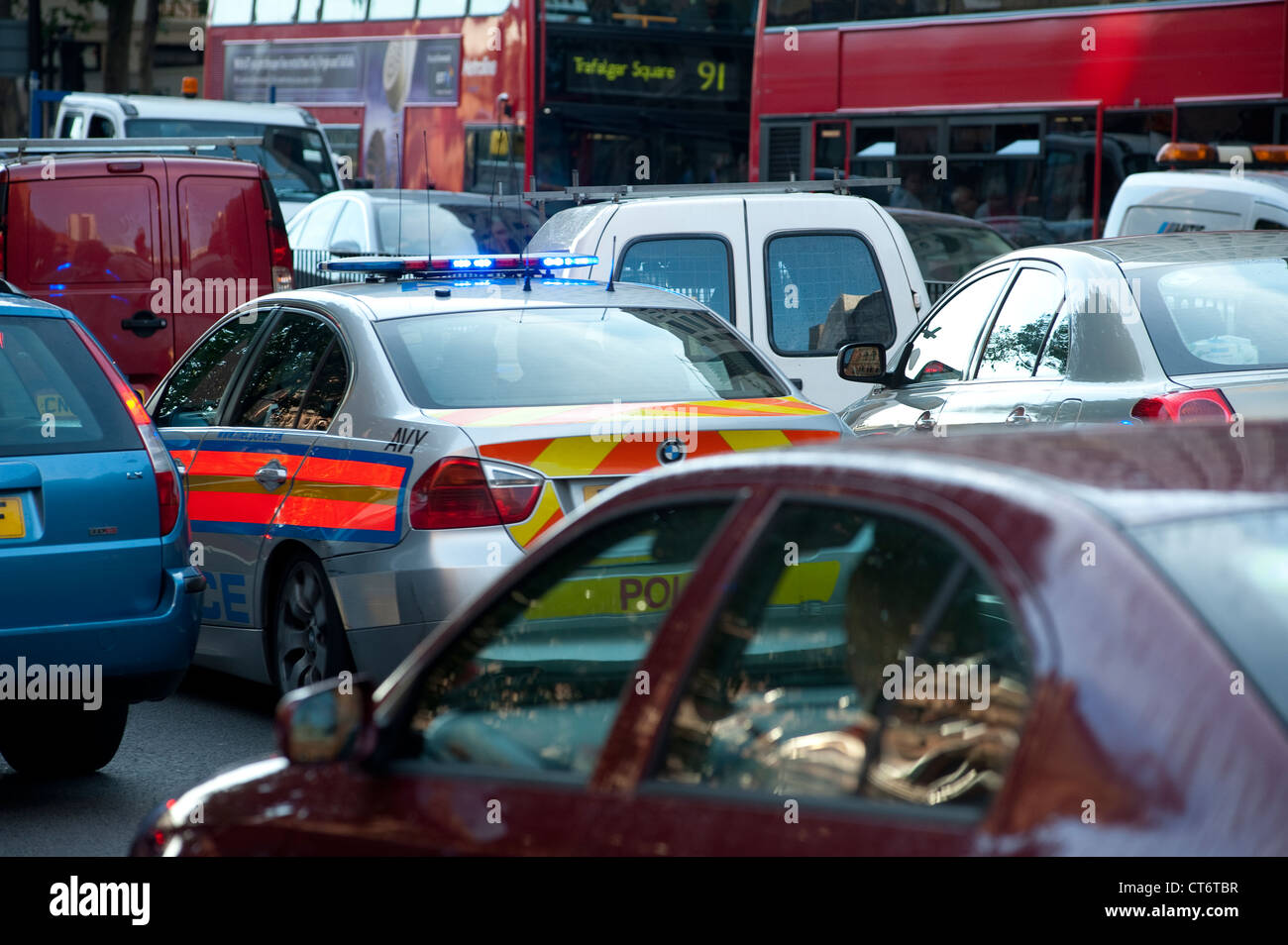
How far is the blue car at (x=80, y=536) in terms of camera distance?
552cm

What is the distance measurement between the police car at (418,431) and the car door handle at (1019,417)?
Answer: 76 cm

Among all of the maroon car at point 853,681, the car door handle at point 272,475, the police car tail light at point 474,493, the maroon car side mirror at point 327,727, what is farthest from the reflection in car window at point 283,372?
the maroon car side mirror at point 327,727

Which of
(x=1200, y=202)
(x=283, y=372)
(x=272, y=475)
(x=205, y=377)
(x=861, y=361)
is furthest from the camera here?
(x=1200, y=202)

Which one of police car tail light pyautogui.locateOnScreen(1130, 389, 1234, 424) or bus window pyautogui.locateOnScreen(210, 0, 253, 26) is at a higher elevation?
bus window pyautogui.locateOnScreen(210, 0, 253, 26)

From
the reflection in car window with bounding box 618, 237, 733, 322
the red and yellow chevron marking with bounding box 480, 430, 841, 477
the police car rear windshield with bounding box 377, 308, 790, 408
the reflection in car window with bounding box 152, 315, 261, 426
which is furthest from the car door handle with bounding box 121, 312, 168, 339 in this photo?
the red and yellow chevron marking with bounding box 480, 430, 841, 477

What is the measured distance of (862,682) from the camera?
8.45 feet

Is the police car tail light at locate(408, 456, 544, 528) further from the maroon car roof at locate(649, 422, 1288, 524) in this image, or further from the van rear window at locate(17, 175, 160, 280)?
the van rear window at locate(17, 175, 160, 280)

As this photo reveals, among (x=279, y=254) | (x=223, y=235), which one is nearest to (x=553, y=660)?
(x=223, y=235)

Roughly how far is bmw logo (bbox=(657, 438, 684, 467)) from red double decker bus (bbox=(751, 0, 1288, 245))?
32.4 feet

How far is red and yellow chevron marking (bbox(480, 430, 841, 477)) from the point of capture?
5926 millimetres

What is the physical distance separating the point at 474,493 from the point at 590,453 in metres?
0.38

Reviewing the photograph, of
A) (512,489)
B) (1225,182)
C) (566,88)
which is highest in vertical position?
(566,88)

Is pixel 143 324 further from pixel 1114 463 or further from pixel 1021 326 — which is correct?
pixel 1114 463
